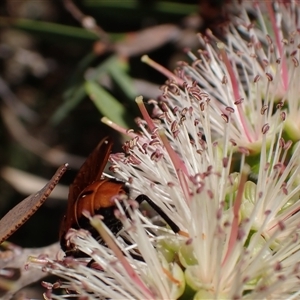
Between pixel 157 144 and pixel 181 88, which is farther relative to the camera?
pixel 181 88

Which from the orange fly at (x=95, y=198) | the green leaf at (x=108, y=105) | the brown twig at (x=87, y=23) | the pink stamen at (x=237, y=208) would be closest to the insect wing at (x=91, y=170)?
the orange fly at (x=95, y=198)

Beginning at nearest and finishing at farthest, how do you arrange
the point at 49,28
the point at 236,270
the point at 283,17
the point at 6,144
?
the point at 236,270, the point at 283,17, the point at 49,28, the point at 6,144

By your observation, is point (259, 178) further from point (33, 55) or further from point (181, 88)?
point (33, 55)

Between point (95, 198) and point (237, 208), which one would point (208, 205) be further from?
point (95, 198)

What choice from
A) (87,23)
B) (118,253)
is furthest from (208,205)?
(87,23)

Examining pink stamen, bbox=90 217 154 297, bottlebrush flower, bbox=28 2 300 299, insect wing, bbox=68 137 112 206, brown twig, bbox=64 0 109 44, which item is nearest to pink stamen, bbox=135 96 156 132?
bottlebrush flower, bbox=28 2 300 299

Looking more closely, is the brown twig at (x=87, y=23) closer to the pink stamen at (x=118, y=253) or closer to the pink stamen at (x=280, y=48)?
the pink stamen at (x=280, y=48)

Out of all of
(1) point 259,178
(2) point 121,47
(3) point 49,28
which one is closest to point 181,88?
(1) point 259,178

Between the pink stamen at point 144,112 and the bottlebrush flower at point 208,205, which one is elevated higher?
the pink stamen at point 144,112

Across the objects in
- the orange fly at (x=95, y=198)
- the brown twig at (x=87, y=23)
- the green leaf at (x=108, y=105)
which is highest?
the brown twig at (x=87, y=23)

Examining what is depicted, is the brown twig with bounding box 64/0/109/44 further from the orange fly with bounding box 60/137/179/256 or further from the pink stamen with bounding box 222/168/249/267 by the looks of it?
the pink stamen with bounding box 222/168/249/267
